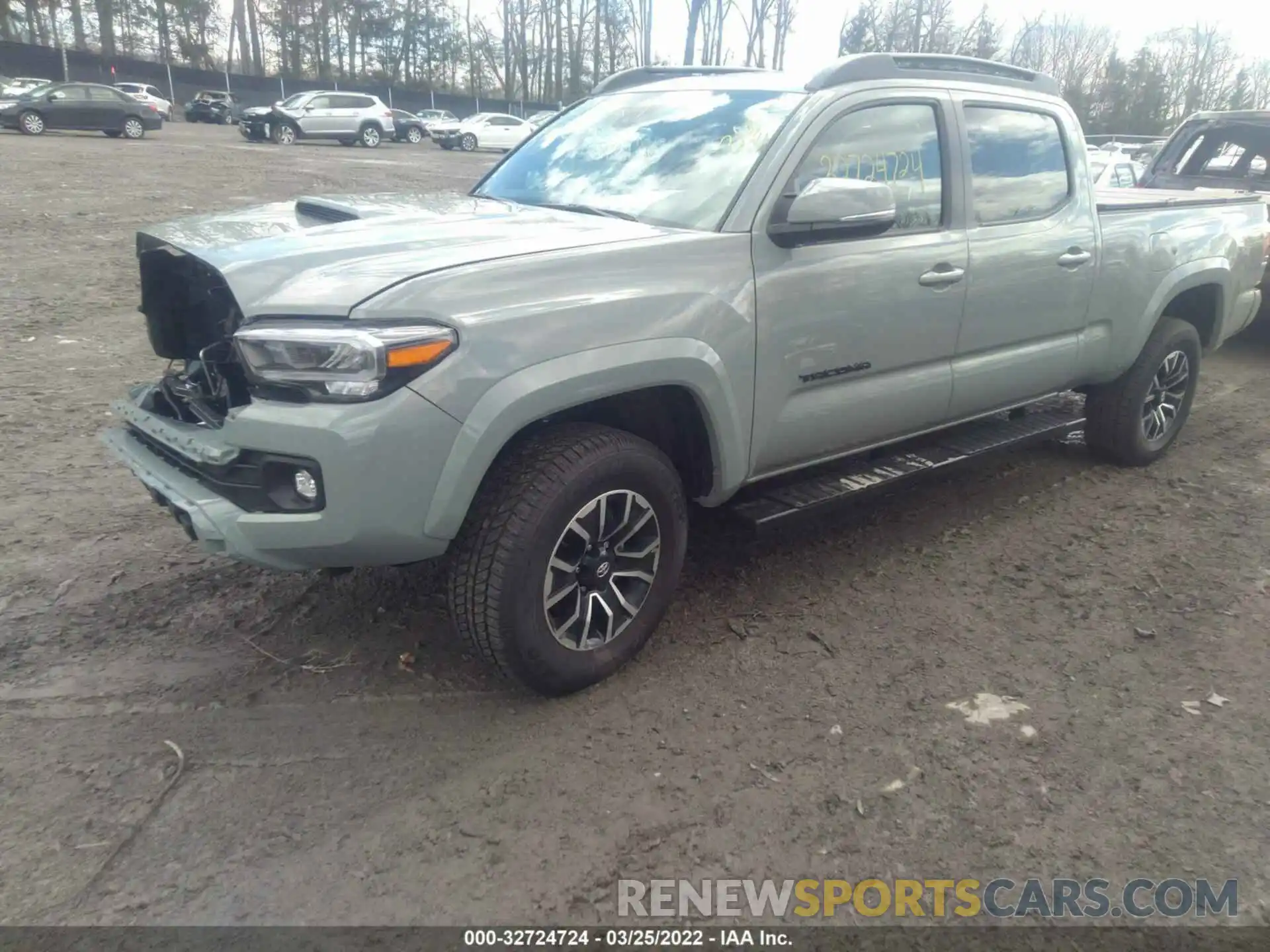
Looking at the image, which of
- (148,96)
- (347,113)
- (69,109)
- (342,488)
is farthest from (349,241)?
(148,96)

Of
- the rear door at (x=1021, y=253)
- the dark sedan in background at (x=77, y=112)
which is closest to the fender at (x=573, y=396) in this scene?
the rear door at (x=1021, y=253)

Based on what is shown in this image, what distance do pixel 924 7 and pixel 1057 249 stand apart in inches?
2299

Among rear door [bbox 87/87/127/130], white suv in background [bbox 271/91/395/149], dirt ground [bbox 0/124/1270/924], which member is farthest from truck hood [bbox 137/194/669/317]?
white suv in background [bbox 271/91/395/149]

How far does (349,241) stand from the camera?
292 cm

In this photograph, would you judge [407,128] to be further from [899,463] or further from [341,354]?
[341,354]

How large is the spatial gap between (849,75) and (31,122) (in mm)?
27517

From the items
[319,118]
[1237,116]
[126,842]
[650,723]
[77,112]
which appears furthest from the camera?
[319,118]

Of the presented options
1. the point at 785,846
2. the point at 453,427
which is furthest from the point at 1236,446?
the point at 453,427

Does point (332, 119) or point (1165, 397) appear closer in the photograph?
point (1165, 397)

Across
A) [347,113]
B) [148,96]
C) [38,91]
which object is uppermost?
[148,96]

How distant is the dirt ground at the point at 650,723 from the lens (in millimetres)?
2461

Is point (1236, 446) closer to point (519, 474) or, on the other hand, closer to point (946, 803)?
point (946, 803)

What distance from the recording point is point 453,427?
8.63ft

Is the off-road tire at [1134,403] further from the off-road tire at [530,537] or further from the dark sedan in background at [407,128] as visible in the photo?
the dark sedan in background at [407,128]
